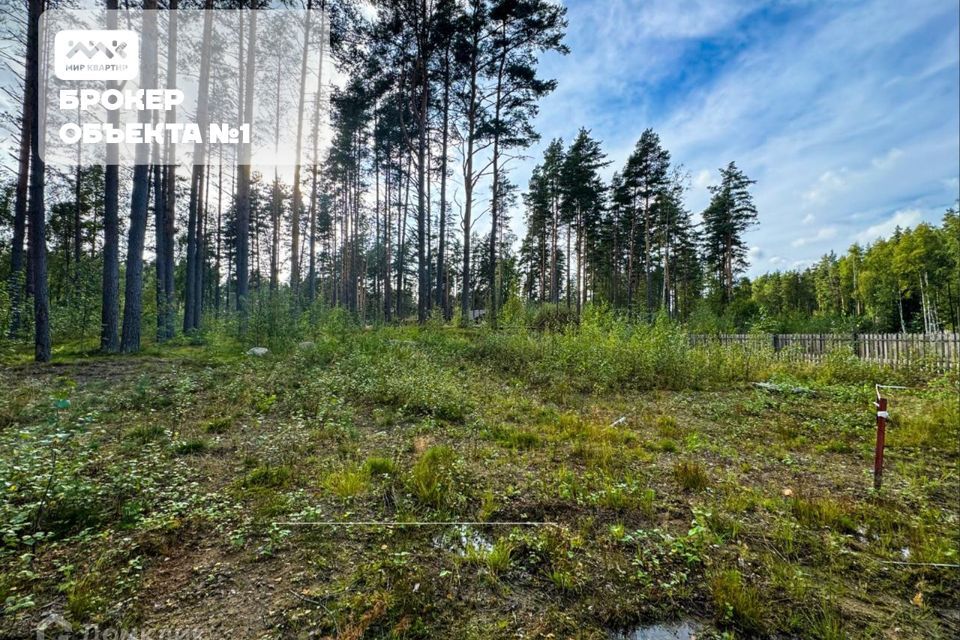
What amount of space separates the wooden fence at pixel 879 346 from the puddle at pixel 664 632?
29.7ft

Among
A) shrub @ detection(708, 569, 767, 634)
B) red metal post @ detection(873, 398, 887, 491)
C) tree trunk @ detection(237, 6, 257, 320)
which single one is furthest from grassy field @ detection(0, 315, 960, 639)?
tree trunk @ detection(237, 6, 257, 320)

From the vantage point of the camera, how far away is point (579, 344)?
28.5ft

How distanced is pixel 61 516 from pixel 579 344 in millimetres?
8218

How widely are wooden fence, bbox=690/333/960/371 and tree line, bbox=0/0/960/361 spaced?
1170 millimetres

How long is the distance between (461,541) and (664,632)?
3.93ft

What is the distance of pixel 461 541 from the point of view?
2.35 metres

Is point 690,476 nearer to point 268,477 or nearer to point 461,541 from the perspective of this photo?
point 461,541

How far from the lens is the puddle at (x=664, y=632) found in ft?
5.72

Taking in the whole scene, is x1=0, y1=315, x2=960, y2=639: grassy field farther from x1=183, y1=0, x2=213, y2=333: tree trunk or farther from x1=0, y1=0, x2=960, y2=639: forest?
x1=183, y1=0, x2=213, y2=333: tree trunk

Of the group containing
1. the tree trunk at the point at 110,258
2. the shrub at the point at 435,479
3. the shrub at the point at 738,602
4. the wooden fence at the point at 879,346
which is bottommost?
the shrub at the point at 738,602

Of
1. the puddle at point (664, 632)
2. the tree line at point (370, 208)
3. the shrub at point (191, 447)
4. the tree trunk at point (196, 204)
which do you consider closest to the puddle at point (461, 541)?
the puddle at point (664, 632)

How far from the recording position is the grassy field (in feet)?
5.92
